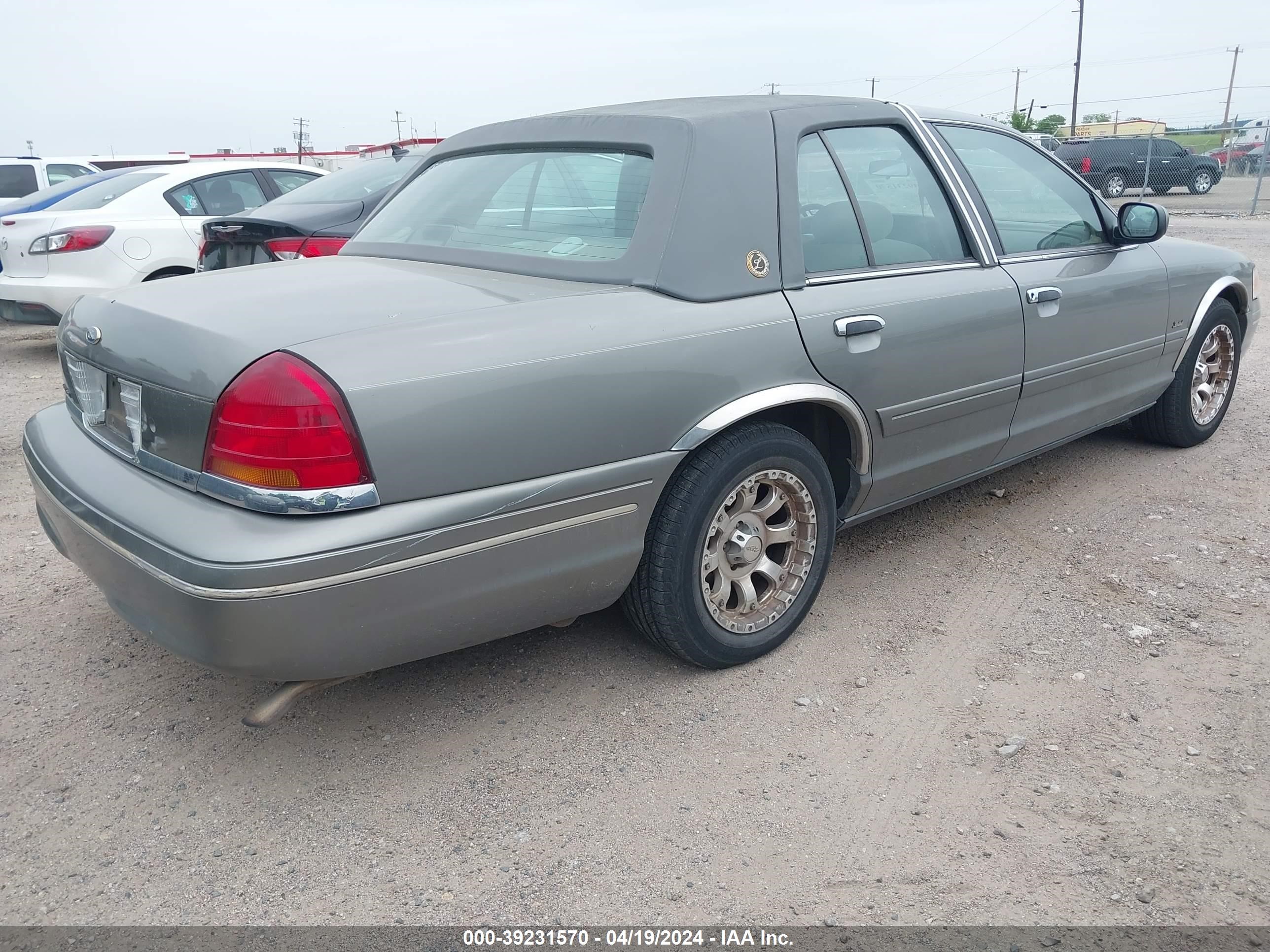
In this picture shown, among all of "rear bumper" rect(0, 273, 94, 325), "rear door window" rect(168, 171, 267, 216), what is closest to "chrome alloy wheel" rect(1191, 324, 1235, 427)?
"rear door window" rect(168, 171, 267, 216)

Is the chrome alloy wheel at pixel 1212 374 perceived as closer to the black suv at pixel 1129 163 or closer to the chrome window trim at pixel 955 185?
the chrome window trim at pixel 955 185

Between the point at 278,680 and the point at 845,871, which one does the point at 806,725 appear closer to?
the point at 845,871

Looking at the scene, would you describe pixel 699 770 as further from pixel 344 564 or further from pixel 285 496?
pixel 285 496

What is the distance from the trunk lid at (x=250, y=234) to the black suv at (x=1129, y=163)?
774 inches

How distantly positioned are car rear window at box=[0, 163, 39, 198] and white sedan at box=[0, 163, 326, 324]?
537 centimetres

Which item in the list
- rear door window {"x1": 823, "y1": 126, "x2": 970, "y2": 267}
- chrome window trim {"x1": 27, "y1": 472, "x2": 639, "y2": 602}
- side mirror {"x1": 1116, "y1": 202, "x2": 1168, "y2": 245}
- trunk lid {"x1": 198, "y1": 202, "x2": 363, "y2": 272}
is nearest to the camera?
chrome window trim {"x1": 27, "y1": 472, "x2": 639, "y2": 602}

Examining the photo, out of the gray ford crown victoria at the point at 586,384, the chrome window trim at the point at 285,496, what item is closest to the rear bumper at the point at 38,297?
the gray ford crown victoria at the point at 586,384

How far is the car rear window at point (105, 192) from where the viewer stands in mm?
7766

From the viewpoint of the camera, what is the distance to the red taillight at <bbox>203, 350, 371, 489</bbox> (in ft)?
7.02

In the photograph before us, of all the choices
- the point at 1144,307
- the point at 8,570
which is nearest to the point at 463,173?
the point at 8,570

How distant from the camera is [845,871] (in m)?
2.22

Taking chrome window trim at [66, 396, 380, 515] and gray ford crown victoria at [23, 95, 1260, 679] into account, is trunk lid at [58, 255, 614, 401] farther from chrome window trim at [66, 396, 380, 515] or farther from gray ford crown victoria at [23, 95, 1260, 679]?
chrome window trim at [66, 396, 380, 515]

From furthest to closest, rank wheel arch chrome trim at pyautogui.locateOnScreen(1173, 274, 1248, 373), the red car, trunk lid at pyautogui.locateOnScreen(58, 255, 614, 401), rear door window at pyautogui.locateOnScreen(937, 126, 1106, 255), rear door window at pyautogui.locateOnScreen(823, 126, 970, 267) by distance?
the red car → wheel arch chrome trim at pyautogui.locateOnScreen(1173, 274, 1248, 373) → rear door window at pyautogui.locateOnScreen(937, 126, 1106, 255) → rear door window at pyautogui.locateOnScreen(823, 126, 970, 267) → trunk lid at pyautogui.locateOnScreen(58, 255, 614, 401)

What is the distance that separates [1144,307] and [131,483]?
3.80 m
